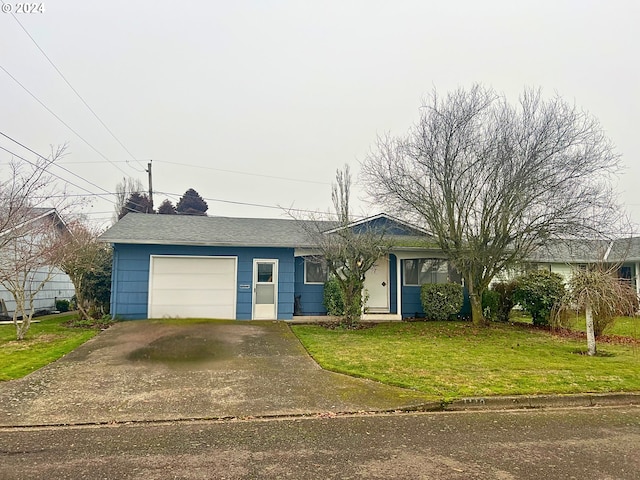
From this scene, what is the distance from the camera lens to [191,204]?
36469 millimetres

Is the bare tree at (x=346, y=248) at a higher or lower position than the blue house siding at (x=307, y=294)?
higher

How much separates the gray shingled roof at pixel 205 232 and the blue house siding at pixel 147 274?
317mm

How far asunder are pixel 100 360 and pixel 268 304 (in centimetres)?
592

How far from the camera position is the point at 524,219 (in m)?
12.0

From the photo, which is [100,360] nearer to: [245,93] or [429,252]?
[429,252]

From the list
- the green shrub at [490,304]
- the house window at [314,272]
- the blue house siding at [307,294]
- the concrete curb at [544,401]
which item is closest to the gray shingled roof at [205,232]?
the house window at [314,272]

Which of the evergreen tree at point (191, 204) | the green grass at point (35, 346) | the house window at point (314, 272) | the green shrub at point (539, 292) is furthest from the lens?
the evergreen tree at point (191, 204)

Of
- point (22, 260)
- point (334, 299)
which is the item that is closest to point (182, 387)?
point (22, 260)

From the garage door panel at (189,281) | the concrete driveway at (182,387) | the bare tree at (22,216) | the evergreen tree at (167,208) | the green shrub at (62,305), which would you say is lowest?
the concrete driveway at (182,387)

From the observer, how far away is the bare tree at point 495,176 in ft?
38.1

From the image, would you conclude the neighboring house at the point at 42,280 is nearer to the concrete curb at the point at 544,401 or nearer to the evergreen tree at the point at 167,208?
the concrete curb at the point at 544,401

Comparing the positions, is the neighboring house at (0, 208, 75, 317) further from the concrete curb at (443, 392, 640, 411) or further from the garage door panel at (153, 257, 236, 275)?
the concrete curb at (443, 392, 640, 411)

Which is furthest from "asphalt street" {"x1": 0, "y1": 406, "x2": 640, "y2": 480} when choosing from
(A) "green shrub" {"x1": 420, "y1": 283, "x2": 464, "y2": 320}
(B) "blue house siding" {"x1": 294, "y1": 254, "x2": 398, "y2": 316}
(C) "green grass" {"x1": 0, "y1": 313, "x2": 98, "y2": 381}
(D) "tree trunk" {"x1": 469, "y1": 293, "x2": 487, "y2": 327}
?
(B) "blue house siding" {"x1": 294, "y1": 254, "x2": 398, "y2": 316}

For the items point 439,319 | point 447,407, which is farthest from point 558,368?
point 439,319
